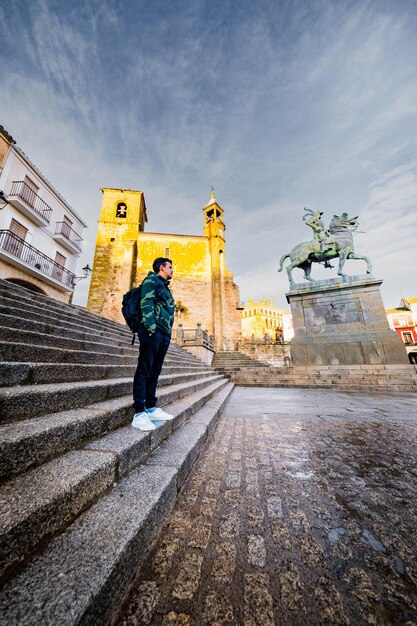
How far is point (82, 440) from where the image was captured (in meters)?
1.47

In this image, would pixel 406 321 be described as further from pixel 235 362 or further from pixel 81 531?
pixel 81 531

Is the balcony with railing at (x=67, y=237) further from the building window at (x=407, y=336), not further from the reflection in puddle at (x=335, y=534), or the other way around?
the building window at (x=407, y=336)

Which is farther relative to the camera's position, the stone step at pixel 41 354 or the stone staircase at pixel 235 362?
the stone staircase at pixel 235 362

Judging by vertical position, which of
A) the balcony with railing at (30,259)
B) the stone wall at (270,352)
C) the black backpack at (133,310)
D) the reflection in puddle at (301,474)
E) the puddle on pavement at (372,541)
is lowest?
the puddle on pavement at (372,541)

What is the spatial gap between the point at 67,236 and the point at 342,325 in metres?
18.4

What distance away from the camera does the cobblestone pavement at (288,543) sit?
86 centimetres

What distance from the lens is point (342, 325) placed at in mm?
9438

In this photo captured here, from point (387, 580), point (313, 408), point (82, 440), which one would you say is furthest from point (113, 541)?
point (313, 408)

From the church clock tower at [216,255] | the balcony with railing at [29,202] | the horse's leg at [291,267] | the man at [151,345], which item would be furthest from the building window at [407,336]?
the balcony with railing at [29,202]

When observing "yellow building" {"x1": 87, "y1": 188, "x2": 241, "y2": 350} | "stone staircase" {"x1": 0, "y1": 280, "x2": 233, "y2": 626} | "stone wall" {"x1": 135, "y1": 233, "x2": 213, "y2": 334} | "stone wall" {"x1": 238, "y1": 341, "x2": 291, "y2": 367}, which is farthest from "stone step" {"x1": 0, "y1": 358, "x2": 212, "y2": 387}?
"stone wall" {"x1": 135, "y1": 233, "x2": 213, "y2": 334}

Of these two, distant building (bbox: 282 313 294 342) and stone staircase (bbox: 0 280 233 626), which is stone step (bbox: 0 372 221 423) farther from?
distant building (bbox: 282 313 294 342)

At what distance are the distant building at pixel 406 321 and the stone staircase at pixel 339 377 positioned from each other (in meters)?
27.5

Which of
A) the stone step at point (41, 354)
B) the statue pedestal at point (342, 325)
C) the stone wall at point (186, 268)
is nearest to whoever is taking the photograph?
the stone step at point (41, 354)

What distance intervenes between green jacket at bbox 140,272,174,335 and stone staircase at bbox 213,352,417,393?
7.02 meters
